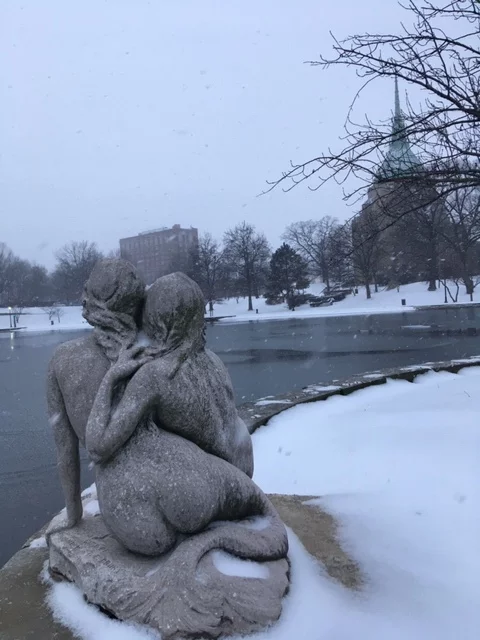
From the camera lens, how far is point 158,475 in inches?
99.4

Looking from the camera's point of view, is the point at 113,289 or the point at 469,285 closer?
the point at 113,289

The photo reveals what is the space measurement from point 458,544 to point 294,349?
16309 mm

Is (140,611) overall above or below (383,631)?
above

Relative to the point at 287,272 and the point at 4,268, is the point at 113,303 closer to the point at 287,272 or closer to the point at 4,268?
the point at 287,272

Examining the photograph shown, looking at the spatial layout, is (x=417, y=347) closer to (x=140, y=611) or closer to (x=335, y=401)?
(x=335, y=401)

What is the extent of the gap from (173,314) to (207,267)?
177 ft

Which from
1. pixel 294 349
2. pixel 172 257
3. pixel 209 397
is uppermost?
pixel 172 257

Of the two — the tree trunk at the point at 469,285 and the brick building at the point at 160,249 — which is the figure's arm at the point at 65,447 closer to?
the tree trunk at the point at 469,285

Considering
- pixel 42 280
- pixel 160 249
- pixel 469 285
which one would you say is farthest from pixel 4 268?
pixel 469 285

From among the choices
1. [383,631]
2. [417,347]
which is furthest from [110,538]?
[417,347]

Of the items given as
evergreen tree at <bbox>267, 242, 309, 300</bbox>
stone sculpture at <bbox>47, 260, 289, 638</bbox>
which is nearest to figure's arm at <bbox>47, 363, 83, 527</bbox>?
stone sculpture at <bbox>47, 260, 289, 638</bbox>

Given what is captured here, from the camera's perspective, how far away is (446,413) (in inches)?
265

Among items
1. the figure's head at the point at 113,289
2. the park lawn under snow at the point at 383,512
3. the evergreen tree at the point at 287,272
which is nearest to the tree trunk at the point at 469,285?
the evergreen tree at the point at 287,272

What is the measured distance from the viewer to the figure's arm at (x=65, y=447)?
2.91m
